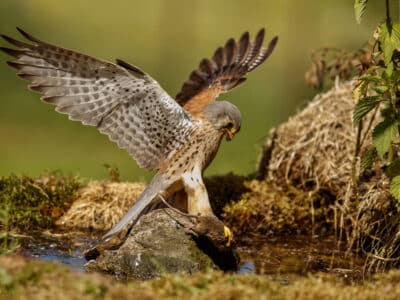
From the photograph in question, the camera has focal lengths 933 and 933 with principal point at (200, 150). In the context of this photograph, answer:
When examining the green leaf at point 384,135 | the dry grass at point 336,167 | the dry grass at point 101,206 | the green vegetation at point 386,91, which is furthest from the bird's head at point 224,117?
the green leaf at point 384,135

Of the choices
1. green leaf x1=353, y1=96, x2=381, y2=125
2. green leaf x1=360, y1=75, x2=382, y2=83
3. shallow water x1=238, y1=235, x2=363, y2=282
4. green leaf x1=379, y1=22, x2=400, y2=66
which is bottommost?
shallow water x1=238, y1=235, x2=363, y2=282

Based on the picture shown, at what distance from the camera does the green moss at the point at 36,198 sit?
22.5ft

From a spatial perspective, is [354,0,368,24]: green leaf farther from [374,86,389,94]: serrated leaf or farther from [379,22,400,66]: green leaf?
[374,86,389,94]: serrated leaf

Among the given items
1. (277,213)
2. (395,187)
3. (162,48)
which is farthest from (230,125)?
(162,48)

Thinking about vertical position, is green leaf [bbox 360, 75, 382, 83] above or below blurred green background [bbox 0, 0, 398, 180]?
below

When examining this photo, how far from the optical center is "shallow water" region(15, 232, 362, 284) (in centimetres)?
594

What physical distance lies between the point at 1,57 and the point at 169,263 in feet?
30.6

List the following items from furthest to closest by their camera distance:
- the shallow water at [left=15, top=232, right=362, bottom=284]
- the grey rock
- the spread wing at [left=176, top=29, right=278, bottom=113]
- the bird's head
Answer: the spread wing at [left=176, top=29, right=278, bottom=113], the bird's head, the shallow water at [left=15, top=232, right=362, bottom=284], the grey rock

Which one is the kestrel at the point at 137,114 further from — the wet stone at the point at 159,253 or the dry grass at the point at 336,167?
the dry grass at the point at 336,167

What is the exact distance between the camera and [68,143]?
40.7 ft

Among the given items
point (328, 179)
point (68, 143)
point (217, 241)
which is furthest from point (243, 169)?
point (217, 241)

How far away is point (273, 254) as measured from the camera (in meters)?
6.47

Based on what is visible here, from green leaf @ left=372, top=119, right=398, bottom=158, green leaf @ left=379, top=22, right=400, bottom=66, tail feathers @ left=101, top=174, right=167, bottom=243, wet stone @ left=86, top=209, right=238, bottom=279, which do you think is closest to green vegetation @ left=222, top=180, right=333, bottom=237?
tail feathers @ left=101, top=174, right=167, bottom=243

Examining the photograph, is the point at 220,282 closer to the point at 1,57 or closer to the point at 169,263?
the point at 169,263
